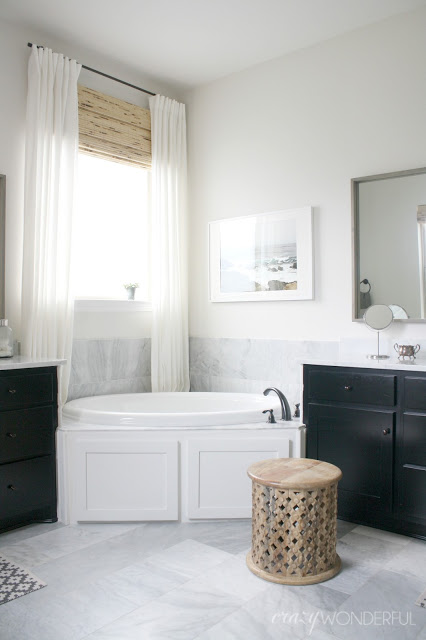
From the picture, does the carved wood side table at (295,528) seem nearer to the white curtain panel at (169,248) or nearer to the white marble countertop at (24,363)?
the white marble countertop at (24,363)

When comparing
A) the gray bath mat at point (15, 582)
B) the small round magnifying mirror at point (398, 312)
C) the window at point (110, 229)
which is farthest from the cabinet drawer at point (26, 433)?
the small round magnifying mirror at point (398, 312)

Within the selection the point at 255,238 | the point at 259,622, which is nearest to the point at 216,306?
the point at 255,238

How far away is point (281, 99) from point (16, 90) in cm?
167

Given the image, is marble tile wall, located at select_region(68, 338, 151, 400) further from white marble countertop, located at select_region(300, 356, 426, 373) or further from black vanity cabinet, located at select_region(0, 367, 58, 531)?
white marble countertop, located at select_region(300, 356, 426, 373)

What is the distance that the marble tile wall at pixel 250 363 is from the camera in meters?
3.60

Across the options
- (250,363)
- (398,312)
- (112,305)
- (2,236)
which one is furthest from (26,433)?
(398,312)

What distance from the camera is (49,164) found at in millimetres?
3311

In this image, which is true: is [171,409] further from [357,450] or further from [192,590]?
[192,590]

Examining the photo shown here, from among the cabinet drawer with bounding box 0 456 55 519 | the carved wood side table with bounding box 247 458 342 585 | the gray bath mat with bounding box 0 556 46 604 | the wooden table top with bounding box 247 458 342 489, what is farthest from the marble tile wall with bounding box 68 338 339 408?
the gray bath mat with bounding box 0 556 46 604

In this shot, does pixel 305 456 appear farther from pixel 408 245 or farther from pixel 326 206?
pixel 326 206

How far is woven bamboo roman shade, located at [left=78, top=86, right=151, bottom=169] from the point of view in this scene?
11.8ft

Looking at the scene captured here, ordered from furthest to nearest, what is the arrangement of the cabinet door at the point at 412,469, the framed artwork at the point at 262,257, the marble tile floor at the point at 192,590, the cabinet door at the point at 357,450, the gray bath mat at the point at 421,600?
the framed artwork at the point at 262,257 < the cabinet door at the point at 357,450 < the cabinet door at the point at 412,469 < the gray bath mat at the point at 421,600 < the marble tile floor at the point at 192,590

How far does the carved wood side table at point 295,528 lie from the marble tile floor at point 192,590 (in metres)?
0.06

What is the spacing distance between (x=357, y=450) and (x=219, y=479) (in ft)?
2.36
